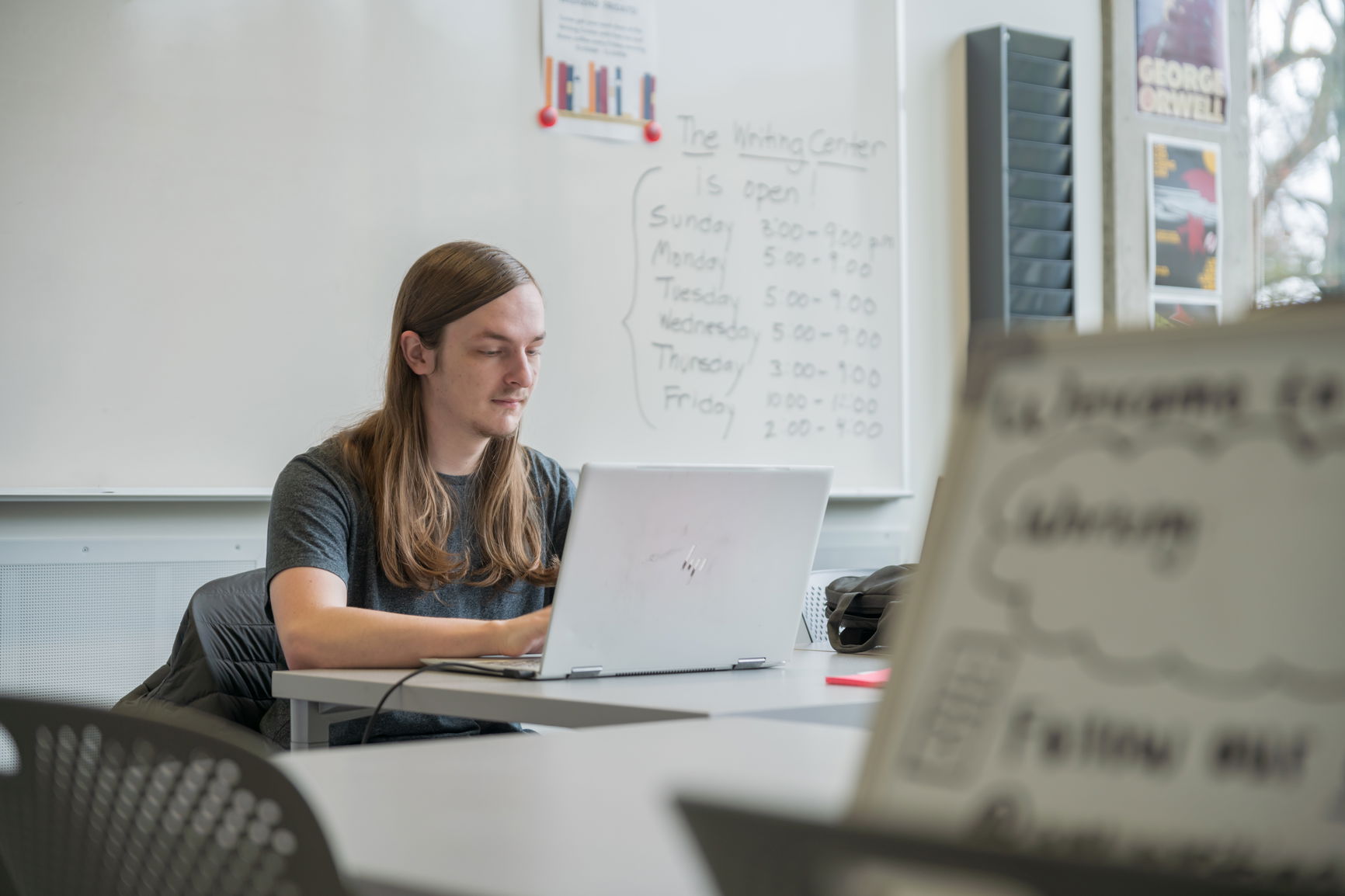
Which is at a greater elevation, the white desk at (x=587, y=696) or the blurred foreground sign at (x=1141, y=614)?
the blurred foreground sign at (x=1141, y=614)

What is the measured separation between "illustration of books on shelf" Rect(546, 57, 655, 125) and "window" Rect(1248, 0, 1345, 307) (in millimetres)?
2216

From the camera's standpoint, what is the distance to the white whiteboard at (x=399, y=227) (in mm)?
2645

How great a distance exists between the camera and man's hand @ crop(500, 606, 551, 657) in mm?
1643

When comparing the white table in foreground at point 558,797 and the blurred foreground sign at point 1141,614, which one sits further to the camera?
the white table in foreground at point 558,797

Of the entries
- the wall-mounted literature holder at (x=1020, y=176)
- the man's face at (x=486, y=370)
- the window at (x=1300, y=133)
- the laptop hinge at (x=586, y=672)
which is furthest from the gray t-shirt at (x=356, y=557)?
the window at (x=1300, y=133)

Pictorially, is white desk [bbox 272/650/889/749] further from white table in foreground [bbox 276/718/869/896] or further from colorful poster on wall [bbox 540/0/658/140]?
colorful poster on wall [bbox 540/0/658/140]

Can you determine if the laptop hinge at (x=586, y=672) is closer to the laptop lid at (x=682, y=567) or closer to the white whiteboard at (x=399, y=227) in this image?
the laptop lid at (x=682, y=567)

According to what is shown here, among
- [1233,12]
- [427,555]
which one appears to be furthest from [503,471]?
[1233,12]

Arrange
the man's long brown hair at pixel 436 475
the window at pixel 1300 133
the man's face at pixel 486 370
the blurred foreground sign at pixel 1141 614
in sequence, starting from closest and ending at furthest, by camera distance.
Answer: the blurred foreground sign at pixel 1141 614 → the man's long brown hair at pixel 436 475 → the man's face at pixel 486 370 → the window at pixel 1300 133

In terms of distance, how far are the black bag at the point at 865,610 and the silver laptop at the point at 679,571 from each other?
0.22 meters

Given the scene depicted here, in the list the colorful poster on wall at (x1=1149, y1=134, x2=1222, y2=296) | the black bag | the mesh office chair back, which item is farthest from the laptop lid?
the colorful poster on wall at (x1=1149, y1=134, x2=1222, y2=296)

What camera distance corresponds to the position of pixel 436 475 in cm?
206

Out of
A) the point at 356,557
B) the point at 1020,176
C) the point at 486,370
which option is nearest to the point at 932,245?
the point at 1020,176

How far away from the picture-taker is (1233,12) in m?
4.30
